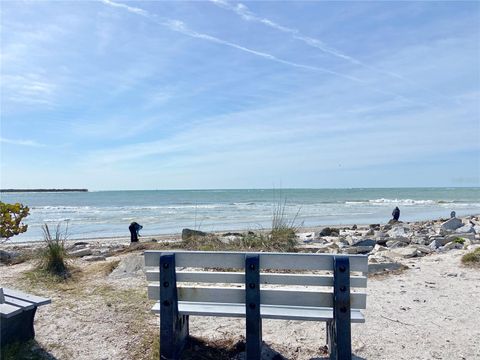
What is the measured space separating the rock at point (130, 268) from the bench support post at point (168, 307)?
9.53 ft

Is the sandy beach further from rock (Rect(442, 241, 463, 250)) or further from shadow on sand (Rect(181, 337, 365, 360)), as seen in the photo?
rock (Rect(442, 241, 463, 250))

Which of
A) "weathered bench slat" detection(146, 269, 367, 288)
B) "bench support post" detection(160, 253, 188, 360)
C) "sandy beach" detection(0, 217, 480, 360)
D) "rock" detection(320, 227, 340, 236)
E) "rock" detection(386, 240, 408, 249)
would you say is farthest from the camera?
"rock" detection(320, 227, 340, 236)

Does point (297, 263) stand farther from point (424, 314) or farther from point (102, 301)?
point (102, 301)

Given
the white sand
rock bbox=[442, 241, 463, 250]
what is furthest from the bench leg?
rock bbox=[442, 241, 463, 250]

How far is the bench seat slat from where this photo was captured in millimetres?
3156

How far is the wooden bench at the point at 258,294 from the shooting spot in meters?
3.12

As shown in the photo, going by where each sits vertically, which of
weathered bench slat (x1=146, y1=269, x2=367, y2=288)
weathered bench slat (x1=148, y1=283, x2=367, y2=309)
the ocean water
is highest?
weathered bench slat (x1=146, y1=269, x2=367, y2=288)

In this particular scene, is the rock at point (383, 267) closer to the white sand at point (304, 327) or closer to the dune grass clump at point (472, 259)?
the white sand at point (304, 327)

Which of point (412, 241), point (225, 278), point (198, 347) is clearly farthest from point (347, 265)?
point (412, 241)

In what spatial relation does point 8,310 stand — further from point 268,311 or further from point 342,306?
point 342,306

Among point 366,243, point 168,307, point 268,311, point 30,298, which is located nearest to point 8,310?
point 30,298

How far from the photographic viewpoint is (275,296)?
3.23m

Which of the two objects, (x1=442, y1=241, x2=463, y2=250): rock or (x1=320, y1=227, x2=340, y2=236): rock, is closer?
(x1=442, y1=241, x2=463, y2=250): rock

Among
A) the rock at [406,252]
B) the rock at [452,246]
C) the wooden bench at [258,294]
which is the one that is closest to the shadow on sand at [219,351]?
the wooden bench at [258,294]
